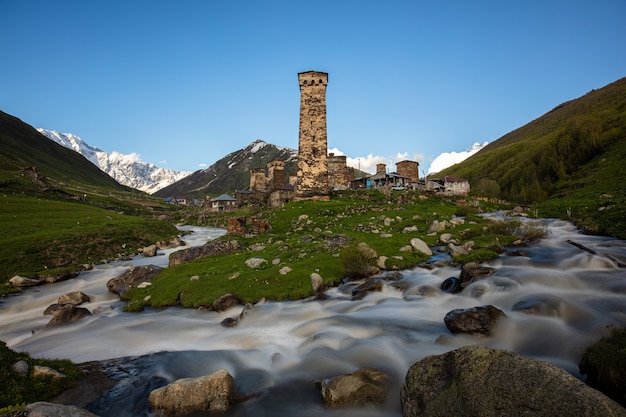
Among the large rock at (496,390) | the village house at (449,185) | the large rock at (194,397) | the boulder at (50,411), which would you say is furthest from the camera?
the village house at (449,185)

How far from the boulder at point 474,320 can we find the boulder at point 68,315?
1578 centimetres

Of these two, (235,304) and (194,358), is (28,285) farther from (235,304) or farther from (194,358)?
(194,358)

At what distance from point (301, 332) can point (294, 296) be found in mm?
3120

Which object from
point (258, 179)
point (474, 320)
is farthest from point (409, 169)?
point (474, 320)

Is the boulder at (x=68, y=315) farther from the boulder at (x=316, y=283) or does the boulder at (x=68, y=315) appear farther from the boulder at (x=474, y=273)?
the boulder at (x=474, y=273)

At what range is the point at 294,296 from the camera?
15.4 m

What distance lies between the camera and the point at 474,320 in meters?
10.4

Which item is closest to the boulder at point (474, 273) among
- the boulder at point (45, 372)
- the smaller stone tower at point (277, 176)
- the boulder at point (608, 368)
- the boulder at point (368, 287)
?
the boulder at point (368, 287)

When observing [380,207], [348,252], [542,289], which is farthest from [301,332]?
[380,207]

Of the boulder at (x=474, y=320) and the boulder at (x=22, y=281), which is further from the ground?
the boulder at (x=474, y=320)

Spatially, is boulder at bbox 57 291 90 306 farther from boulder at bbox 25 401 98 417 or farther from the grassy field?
boulder at bbox 25 401 98 417

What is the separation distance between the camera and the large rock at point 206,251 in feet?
77.5

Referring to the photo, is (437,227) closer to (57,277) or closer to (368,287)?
(368,287)

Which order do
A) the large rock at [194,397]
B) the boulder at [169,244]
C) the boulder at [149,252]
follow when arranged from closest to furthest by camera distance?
the large rock at [194,397] → the boulder at [149,252] → the boulder at [169,244]
